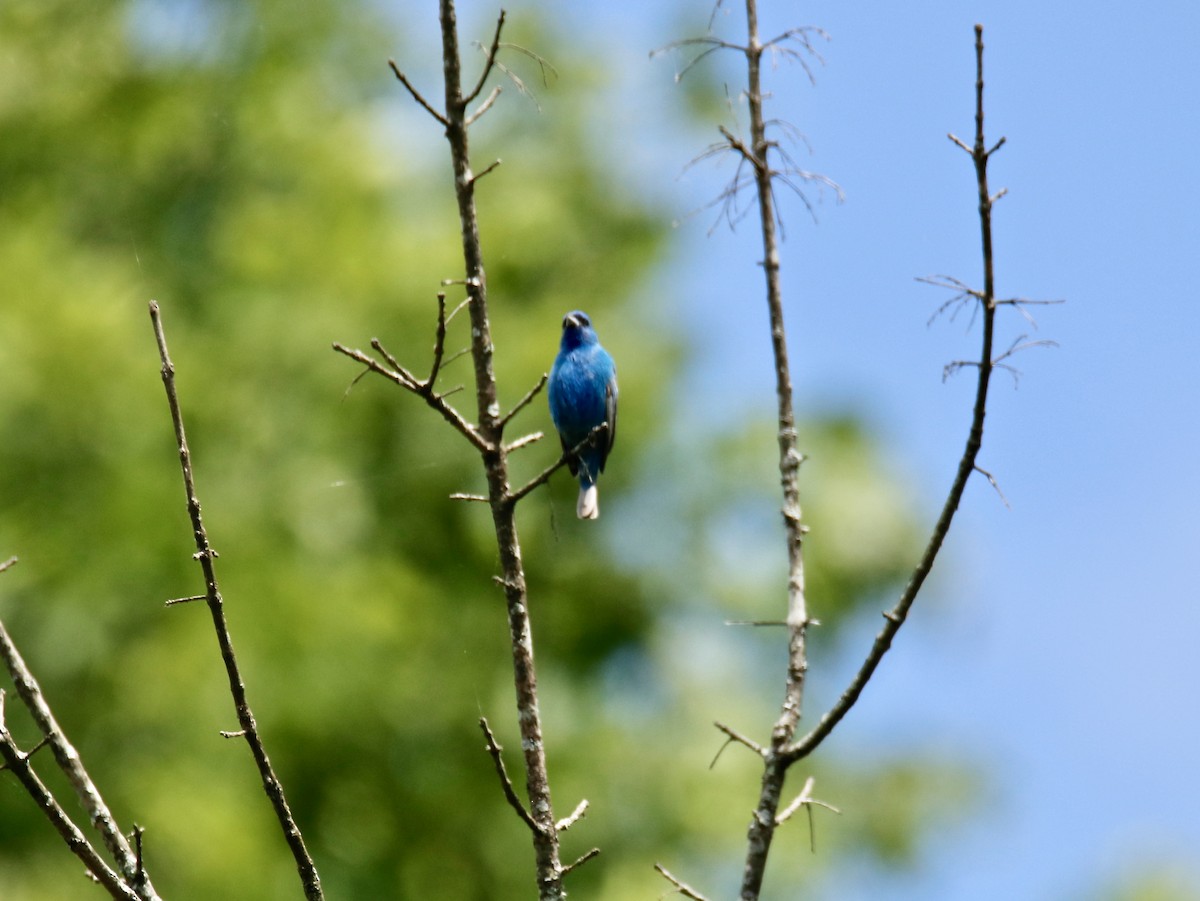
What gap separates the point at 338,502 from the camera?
11961 millimetres

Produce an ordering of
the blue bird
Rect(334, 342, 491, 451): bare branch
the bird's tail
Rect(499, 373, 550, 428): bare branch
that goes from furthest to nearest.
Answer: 1. the blue bird
2. the bird's tail
3. Rect(334, 342, 491, 451): bare branch
4. Rect(499, 373, 550, 428): bare branch

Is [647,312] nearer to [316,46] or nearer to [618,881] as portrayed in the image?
[316,46]

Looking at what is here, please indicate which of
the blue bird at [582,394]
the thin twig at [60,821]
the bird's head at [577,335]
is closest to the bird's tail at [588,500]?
the blue bird at [582,394]

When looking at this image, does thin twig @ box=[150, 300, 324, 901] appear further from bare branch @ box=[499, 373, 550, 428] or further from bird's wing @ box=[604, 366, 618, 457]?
bird's wing @ box=[604, 366, 618, 457]

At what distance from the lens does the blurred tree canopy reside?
368 inches

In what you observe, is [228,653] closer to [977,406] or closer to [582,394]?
[977,406]

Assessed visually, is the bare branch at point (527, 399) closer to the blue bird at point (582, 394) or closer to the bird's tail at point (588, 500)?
the bird's tail at point (588, 500)

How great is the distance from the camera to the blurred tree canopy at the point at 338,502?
9344 mm

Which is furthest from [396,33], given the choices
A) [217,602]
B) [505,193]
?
→ [217,602]

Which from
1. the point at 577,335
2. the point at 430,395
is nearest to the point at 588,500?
the point at 577,335

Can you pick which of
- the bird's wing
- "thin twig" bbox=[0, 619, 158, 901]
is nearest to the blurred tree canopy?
the bird's wing

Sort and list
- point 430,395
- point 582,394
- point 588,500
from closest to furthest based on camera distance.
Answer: point 430,395
point 588,500
point 582,394

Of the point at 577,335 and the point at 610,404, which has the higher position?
the point at 577,335

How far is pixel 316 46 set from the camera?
53.2ft
